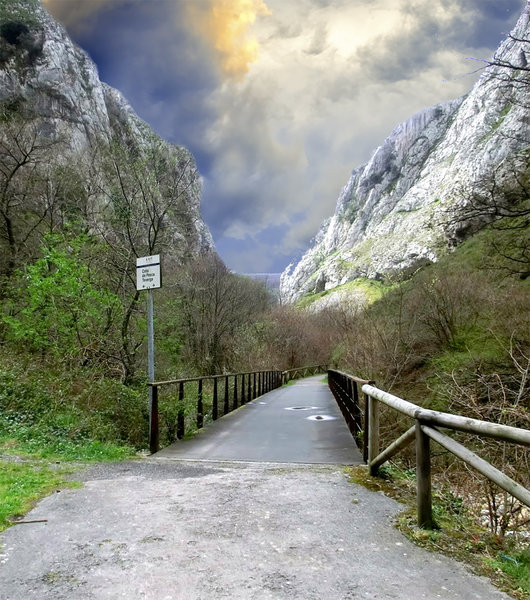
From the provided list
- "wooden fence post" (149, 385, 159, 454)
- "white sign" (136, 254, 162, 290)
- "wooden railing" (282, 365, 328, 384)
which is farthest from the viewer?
"wooden railing" (282, 365, 328, 384)

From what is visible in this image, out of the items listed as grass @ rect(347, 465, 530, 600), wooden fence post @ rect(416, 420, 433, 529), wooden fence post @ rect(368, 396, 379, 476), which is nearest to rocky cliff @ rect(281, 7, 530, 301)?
wooden fence post @ rect(368, 396, 379, 476)

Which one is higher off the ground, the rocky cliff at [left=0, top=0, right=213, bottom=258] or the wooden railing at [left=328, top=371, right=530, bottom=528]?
the rocky cliff at [left=0, top=0, right=213, bottom=258]

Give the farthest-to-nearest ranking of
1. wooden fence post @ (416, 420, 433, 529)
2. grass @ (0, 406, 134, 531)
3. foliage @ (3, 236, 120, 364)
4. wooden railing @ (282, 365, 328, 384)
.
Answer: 1. wooden railing @ (282, 365, 328, 384)
2. foliage @ (3, 236, 120, 364)
3. grass @ (0, 406, 134, 531)
4. wooden fence post @ (416, 420, 433, 529)

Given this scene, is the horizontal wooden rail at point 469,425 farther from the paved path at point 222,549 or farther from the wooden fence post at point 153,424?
the wooden fence post at point 153,424

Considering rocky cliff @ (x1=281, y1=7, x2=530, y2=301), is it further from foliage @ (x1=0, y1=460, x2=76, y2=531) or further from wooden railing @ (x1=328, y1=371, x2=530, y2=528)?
wooden railing @ (x1=328, y1=371, x2=530, y2=528)

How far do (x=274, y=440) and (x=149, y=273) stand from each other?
3823 millimetres

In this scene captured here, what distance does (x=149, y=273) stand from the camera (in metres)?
7.07

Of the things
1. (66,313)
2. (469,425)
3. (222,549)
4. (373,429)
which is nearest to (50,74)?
(66,313)

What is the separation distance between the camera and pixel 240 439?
830 centimetres

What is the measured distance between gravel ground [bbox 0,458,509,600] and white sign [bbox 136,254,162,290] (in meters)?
3.25

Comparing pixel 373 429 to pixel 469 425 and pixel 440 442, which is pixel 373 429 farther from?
pixel 469 425

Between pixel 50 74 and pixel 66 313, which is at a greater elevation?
pixel 50 74

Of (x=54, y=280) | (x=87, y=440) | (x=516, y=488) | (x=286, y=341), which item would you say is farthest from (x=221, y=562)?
(x=286, y=341)

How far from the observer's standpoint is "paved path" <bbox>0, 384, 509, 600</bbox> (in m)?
2.38
